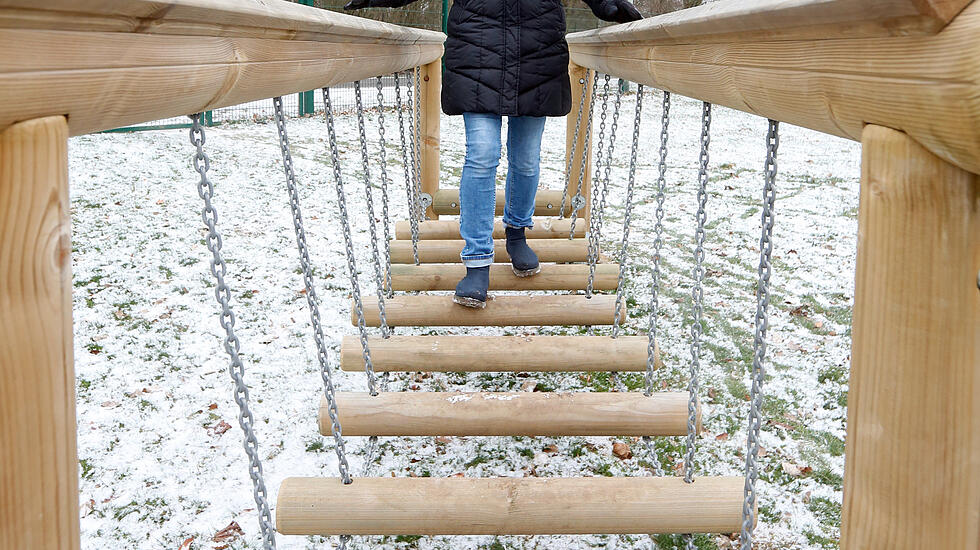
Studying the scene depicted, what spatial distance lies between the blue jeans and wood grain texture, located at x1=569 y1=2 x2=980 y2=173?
169 cm

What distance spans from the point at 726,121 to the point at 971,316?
41.2 feet

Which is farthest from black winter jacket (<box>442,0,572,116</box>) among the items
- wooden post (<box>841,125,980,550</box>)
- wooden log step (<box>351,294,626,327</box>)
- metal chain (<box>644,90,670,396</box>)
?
wooden post (<box>841,125,980,550</box>)

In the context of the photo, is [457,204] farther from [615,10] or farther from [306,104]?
[306,104]

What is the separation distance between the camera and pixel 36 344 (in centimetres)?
74

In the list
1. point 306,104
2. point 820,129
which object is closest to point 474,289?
point 820,129

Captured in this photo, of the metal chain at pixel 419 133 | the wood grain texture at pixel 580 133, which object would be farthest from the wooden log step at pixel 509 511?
the metal chain at pixel 419 133

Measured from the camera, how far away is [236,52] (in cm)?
135

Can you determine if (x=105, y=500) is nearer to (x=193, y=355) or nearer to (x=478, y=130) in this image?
(x=193, y=355)

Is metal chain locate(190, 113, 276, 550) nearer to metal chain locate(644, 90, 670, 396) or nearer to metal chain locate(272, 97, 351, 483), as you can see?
metal chain locate(272, 97, 351, 483)

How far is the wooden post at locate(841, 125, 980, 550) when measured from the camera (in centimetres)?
82

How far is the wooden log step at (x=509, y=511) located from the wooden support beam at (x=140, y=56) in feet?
3.58

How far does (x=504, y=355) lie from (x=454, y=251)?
127 centimetres

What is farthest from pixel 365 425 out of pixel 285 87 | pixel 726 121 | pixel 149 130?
pixel 726 121

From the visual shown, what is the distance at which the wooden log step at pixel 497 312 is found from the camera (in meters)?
3.45
